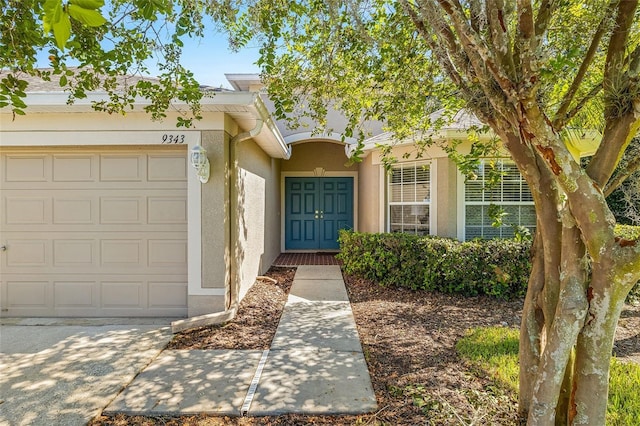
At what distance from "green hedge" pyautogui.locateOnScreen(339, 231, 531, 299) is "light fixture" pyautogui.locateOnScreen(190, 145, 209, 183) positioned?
3.62 m

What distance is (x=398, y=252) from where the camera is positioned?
253 inches

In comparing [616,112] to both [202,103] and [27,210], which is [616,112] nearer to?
[202,103]

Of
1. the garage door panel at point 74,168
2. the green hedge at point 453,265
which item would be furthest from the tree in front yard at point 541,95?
the green hedge at point 453,265

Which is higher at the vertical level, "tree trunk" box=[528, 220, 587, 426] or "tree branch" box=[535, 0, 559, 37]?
"tree branch" box=[535, 0, 559, 37]

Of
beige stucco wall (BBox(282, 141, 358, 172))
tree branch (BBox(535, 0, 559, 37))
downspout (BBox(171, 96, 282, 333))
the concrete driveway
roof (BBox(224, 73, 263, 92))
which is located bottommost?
the concrete driveway

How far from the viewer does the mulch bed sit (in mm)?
2611

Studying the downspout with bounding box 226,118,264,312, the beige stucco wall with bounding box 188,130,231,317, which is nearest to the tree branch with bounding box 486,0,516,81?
the downspout with bounding box 226,118,264,312

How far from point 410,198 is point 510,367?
4508 millimetres

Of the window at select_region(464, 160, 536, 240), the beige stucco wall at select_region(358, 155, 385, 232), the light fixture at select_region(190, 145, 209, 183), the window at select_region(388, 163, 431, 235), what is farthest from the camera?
the beige stucco wall at select_region(358, 155, 385, 232)

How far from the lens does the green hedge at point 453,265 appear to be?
226 inches

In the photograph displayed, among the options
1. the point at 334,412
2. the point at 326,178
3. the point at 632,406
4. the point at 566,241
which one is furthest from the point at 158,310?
the point at 326,178

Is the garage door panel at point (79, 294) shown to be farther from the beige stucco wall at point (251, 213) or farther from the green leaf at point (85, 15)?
the green leaf at point (85, 15)

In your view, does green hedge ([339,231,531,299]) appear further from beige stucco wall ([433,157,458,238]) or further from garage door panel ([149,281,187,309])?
garage door panel ([149,281,187,309])

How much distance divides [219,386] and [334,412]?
43.9 inches
